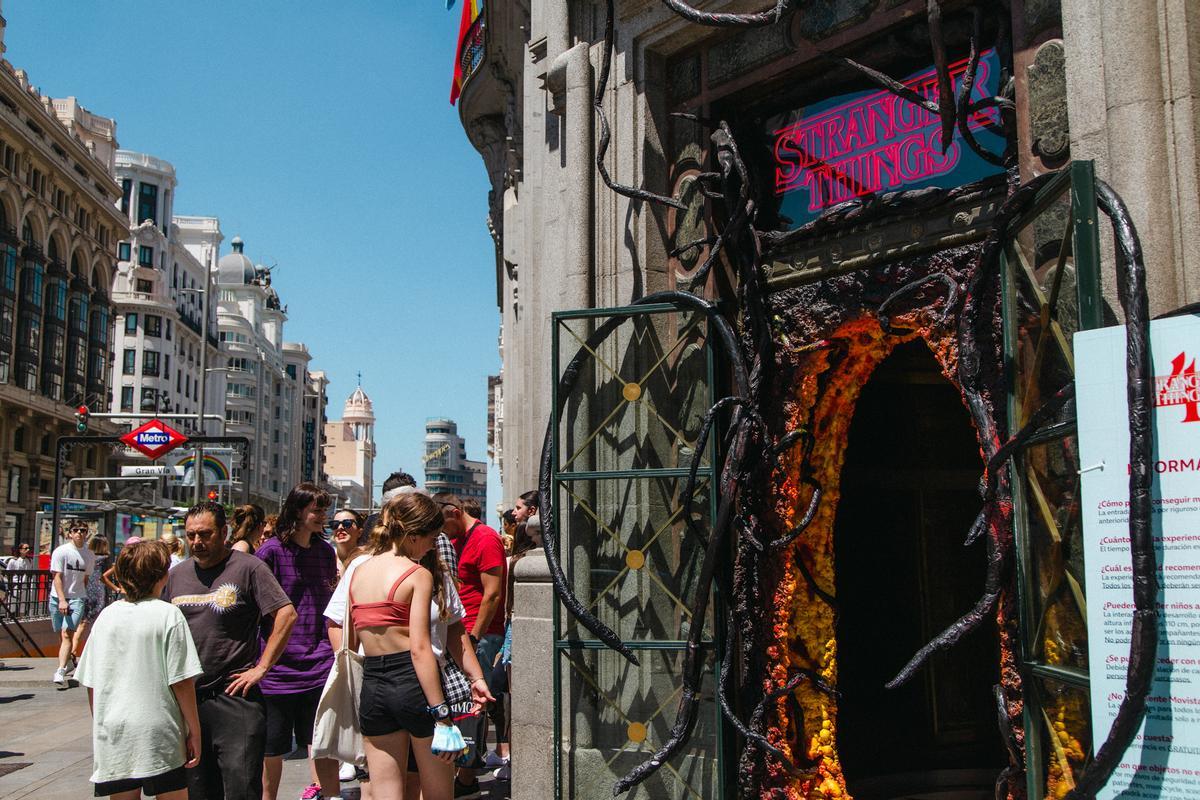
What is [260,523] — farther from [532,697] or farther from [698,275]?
[698,275]

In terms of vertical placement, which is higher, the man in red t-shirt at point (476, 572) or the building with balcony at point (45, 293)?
the building with balcony at point (45, 293)

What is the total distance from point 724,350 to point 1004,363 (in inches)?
89.2

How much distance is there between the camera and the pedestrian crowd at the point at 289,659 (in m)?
5.62

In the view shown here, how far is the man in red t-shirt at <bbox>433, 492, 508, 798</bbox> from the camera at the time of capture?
834 cm

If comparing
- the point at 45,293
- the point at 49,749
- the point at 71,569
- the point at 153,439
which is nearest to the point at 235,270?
the point at 45,293

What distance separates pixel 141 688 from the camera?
5.60 metres

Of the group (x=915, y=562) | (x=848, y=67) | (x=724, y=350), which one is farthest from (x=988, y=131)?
(x=915, y=562)

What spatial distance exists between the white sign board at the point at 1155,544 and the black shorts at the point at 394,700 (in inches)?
117

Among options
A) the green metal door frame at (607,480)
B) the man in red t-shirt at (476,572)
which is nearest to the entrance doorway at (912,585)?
the green metal door frame at (607,480)

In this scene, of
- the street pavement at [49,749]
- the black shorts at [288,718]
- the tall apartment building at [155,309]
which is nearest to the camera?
the black shorts at [288,718]

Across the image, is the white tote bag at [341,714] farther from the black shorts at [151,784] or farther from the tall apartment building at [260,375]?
the tall apartment building at [260,375]

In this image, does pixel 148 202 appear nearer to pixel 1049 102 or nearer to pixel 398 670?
pixel 398 670

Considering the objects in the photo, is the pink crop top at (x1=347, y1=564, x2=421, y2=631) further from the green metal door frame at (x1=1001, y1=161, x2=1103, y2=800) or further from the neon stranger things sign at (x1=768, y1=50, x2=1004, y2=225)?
the neon stranger things sign at (x1=768, y1=50, x2=1004, y2=225)

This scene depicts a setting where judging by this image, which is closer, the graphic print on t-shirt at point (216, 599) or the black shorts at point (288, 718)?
the graphic print on t-shirt at point (216, 599)
